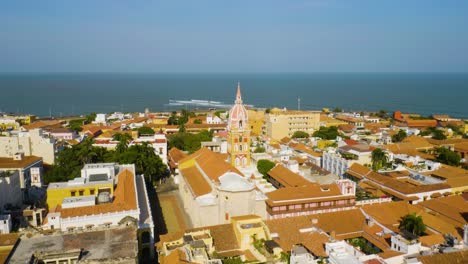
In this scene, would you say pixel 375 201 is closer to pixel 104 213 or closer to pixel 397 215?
pixel 397 215

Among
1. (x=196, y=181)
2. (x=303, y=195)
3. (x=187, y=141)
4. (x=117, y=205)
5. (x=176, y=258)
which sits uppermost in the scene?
(x=117, y=205)

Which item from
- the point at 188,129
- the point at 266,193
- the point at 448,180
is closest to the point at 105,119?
the point at 188,129

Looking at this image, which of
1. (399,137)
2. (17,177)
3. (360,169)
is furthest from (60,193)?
(399,137)

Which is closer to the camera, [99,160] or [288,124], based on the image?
[99,160]

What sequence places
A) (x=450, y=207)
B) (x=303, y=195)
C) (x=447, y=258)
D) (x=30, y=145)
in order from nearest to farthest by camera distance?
(x=447, y=258), (x=450, y=207), (x=303, y=195), (x=30, y=145)

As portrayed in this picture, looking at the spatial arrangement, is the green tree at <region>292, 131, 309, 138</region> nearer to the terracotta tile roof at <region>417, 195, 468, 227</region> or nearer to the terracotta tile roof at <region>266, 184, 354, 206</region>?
the terracotta tile roof at <region>266, 184, 354, 206</region>

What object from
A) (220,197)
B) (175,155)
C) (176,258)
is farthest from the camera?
→ (175,155)

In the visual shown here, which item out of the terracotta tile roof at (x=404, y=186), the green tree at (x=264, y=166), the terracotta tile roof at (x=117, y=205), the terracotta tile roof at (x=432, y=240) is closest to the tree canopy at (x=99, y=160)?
the terracotta tile roof at (x=117, y=205)

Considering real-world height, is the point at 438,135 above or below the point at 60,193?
below
